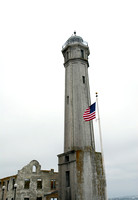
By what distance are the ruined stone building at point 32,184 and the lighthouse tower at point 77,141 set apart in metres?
11.0

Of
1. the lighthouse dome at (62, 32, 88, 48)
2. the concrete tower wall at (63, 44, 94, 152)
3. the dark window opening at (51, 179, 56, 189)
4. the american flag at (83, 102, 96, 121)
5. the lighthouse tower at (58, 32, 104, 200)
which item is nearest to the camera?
the american flag at (83, 102, 96, 121)

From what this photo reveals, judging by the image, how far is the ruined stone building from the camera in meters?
33.7

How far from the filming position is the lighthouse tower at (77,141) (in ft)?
74.7

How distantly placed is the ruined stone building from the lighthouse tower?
10968 millimetres

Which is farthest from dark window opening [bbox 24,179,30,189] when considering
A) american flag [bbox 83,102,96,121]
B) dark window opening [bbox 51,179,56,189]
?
american flag [bbox 83,102,96,121]

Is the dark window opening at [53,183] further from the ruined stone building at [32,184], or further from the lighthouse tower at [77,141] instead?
the lighthouse tower at [77,141]

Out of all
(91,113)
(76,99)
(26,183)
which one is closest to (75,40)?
(76,99)

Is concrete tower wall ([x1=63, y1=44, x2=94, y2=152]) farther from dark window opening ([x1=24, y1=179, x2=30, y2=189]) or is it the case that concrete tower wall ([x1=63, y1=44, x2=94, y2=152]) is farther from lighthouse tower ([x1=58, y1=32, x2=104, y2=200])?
dark window opening ([x1=24, y1=179, x2=30, y2=189])

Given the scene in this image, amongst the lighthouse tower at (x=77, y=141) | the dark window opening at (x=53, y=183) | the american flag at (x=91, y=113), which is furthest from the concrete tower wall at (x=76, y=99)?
the dark window opening at (x=53, y=183)

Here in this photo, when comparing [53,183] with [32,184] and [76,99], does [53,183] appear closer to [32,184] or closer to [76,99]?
[32,184]

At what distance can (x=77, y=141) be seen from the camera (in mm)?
25484

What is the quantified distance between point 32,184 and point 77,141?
16.2 m

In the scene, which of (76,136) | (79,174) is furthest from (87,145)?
(79,174)

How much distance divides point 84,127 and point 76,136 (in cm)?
166
